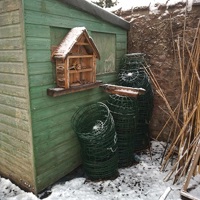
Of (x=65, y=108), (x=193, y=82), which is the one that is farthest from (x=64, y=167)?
(x=193, y=82)

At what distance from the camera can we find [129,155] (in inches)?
154

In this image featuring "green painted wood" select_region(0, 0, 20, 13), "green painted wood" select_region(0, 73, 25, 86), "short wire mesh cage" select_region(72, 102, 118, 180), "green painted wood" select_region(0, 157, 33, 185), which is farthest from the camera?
"short wire mesh cage" select_region(72, 102, 118, 180)

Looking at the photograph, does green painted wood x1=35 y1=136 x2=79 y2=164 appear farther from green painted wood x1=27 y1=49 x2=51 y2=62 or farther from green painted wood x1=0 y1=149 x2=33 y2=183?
green painted wood x1=27 y1=49 x2=51 y2=62

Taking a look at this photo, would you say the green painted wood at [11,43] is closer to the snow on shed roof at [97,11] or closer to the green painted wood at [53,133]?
the snow on shed roof at [97,11]

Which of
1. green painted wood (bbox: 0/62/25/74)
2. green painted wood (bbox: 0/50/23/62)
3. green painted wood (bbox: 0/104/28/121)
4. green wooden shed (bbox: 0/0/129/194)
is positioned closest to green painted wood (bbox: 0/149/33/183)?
green wooden shed (bbox: 0/0/129/194)

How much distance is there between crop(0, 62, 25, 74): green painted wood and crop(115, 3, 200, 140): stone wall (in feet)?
8.67

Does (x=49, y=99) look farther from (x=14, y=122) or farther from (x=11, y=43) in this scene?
(x=11, y=43)

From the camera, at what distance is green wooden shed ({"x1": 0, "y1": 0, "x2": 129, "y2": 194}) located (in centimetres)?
271

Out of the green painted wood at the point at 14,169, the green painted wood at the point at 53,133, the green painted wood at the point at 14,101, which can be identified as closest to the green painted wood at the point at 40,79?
the green painted wood at the point at 14,101

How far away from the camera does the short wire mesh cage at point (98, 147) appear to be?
3.32 m

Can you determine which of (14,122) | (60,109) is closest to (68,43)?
(60,109)

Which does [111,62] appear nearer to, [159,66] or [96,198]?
[159,66]

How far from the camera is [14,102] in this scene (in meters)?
3.00

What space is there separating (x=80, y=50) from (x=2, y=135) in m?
1.73
